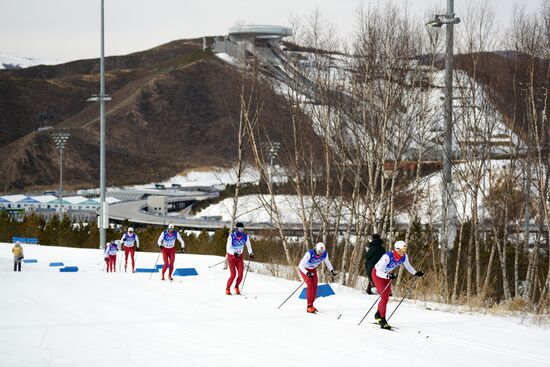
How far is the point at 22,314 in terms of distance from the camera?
14.3 meters

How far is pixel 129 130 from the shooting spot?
156 metres

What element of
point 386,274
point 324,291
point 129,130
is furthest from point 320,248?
point 129,130

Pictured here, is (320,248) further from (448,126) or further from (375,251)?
(448,126)

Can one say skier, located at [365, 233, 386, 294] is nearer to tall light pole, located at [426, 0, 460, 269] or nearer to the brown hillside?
tall light pole, located at [426, 0, 460, 269]

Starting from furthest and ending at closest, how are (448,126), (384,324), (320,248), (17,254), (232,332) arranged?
(17,254)
(448,126)
(320,248)
(384,324)
(232,332)

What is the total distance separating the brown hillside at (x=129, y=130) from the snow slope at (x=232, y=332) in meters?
101

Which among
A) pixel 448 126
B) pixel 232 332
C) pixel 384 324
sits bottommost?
pixel 232 332

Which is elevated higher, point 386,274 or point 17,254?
point 386,274

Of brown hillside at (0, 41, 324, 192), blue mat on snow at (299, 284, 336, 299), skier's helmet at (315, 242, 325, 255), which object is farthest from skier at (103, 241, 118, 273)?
brown hillside at (0, 41, 324, 192)

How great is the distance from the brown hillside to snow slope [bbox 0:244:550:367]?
100903 mm

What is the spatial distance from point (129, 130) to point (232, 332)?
148 meters

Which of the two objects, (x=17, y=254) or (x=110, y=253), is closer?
(x=17, y=254)

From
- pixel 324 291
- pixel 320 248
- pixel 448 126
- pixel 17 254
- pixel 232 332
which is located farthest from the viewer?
pixel 17 254

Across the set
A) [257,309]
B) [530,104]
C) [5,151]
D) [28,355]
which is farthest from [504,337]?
[5,151]
